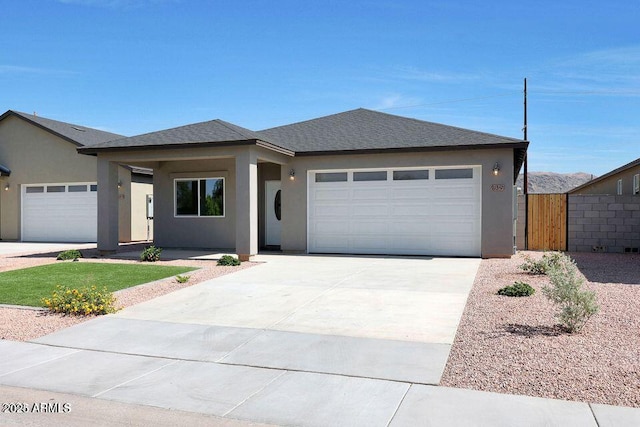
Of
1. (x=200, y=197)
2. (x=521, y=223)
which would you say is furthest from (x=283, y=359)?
(x=521, y=223)

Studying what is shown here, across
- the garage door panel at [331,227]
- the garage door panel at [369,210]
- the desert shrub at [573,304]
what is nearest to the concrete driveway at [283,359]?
the desert shrub at [573,304]

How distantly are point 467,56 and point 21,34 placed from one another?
1554 centimetres

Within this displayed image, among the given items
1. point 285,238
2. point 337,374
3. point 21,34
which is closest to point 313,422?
point 337,374

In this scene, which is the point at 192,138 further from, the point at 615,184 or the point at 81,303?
the point at 615,184

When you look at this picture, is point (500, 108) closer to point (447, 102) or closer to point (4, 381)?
point (447, 102)

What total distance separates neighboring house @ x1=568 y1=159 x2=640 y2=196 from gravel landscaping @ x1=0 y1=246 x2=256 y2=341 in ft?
51.7

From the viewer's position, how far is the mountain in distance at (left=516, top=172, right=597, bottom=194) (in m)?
94.1

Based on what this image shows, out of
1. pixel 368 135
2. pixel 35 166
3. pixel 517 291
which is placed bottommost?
pixel 517 291

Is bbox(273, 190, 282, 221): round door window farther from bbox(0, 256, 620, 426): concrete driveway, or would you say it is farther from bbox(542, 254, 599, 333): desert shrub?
bbox(542, 254, 599, 333): desert shrub

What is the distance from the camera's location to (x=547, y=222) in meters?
17.4

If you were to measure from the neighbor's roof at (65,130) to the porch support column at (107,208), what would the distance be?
6443mm

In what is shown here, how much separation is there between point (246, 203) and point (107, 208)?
4.81 metres

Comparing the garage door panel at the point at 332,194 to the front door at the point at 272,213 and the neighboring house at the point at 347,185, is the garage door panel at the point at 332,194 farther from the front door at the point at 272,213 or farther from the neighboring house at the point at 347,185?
the front door at the point at 272,213

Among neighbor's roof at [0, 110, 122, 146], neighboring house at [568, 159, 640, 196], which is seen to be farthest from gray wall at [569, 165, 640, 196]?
neighbor's roof at [0, 110, 122, 146]
